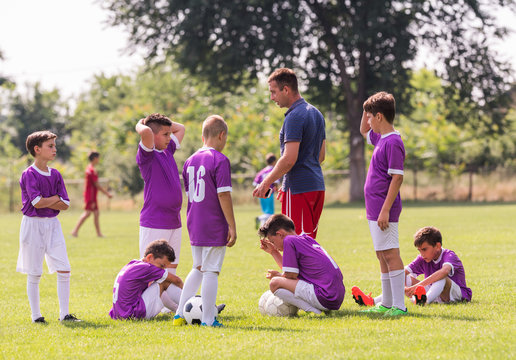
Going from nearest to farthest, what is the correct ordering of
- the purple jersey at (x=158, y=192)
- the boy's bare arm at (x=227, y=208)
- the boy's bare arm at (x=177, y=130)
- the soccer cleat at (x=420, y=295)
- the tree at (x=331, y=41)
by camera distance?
the boy's bare arm at (x=227, y=208)
the purple jersey at (x=158, y=192)
the soccer cleat at (x=420, y=295)
the boy's bare arm at (x=177, y=130)
the tree at (x=331, y=41)

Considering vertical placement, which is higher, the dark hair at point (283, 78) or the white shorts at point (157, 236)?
the dark hair at point (283, 78)

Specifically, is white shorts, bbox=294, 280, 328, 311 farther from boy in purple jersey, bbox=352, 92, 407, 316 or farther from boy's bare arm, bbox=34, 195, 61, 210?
boy's bare arm, bbox=34, 195, 61, 210

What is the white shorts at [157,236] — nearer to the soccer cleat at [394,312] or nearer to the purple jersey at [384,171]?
the purple jersey at [384,171]

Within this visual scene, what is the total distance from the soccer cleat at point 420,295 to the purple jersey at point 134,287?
256cm

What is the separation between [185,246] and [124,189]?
23569 millimetres

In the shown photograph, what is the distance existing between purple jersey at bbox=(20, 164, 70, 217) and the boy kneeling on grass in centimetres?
321

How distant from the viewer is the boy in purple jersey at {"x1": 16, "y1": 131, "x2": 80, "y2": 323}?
22.9 feet

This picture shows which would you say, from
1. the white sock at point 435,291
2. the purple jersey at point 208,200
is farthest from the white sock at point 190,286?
the white sock at point 435,291

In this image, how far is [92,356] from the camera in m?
5.34

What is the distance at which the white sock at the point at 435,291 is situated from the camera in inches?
294

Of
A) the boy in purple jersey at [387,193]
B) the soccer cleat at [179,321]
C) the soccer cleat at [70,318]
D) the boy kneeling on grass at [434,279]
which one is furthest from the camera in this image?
the boy kneeling on grass at [434,279]

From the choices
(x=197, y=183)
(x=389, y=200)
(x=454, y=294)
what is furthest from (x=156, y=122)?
(x=454, y=294)

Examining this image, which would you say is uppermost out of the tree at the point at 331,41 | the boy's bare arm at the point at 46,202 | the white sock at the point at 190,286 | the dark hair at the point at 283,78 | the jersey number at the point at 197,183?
the tree at the point at 331,41

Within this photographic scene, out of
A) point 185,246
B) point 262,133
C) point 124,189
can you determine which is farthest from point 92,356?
point 262,133
